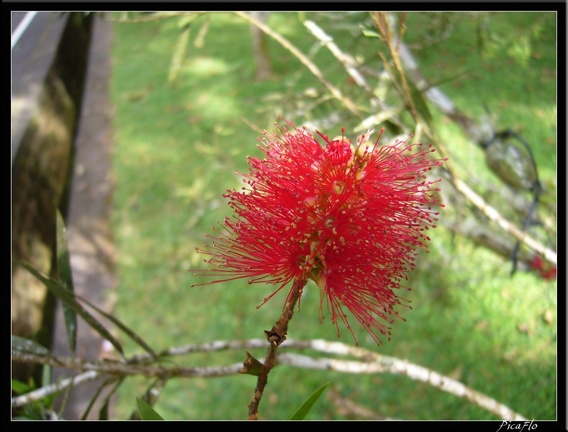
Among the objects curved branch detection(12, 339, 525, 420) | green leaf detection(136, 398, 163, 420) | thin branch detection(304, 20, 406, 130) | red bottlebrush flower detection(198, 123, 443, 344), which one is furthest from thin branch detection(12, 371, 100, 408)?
thin branch detection(304, 20, 406, 130)

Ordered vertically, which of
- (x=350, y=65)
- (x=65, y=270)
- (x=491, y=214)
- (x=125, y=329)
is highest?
(x=350, y=65)

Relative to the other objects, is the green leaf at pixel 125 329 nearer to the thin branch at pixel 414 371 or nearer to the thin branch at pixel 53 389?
the thin branch at pixel 53 389

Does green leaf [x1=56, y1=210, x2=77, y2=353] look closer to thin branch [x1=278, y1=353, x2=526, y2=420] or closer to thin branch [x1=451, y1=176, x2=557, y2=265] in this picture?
thin branch [x1=278, y1=353, x2=526, y2=420]

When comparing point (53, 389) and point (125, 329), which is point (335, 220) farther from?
point (53, 389)

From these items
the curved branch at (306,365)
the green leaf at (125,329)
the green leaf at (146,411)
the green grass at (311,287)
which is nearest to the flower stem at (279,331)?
the green leaf at (146,411)

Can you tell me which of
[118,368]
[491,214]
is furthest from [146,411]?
[491,214]
